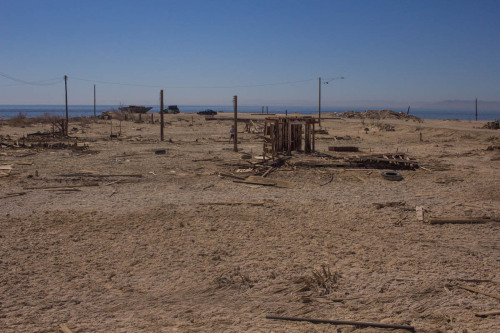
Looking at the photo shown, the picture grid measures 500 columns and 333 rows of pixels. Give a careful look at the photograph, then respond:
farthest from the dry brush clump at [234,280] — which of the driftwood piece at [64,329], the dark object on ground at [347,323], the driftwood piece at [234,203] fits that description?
the driftwood piece at [234,203]

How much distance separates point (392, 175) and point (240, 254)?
8833 mm

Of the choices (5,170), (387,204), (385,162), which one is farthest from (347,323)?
(5,170)

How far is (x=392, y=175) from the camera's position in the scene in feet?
48.3

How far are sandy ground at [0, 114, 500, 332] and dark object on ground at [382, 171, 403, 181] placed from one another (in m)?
0.33

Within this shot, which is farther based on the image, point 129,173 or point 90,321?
point 129,173

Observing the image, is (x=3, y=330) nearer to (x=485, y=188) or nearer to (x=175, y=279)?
A: (x=175, y=279)

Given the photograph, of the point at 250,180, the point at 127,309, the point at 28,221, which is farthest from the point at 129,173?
the point at 127,309

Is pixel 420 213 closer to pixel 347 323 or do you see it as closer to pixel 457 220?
pixel 457 220

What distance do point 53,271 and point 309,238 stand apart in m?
4.65

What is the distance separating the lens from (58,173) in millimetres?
15383

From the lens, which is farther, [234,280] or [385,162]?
[385,162]

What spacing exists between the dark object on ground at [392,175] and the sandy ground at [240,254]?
33cm

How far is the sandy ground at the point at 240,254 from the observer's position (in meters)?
5.50

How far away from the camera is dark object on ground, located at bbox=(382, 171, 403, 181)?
14.5 meters
